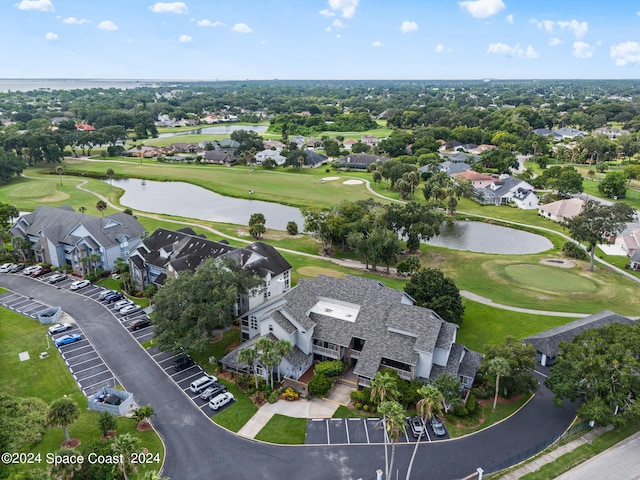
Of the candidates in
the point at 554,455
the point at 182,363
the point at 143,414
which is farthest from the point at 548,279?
the point at 143,414

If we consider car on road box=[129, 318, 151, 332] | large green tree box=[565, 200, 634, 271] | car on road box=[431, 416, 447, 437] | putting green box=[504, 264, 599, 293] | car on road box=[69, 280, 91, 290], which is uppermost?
large green tree box=[565, 200, 634, 271]

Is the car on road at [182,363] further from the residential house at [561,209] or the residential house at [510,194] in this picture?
the residential house at [510,194]

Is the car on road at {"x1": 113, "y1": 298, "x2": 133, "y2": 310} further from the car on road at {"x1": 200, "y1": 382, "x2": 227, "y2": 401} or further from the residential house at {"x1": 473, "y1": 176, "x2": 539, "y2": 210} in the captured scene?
the residential house at {"x1": 473, "y1": 176, "x2": 539, "y2": 210}

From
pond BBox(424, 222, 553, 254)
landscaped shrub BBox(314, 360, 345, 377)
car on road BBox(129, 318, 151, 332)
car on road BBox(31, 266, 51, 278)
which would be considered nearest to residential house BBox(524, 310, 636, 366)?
landscaped shrub BBox(314, 360, 345, 377)

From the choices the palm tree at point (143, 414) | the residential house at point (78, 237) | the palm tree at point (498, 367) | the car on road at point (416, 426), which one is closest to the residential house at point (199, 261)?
the residential house at point (78, 237)

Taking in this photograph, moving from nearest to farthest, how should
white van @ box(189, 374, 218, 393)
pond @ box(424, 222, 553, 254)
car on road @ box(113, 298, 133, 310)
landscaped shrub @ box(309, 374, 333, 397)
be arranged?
landscaped shrub @ box(309, 374, 333, 397) < white van @ box(189, 374, 218, 393) < car on road @ box(113, 298, 133, 310) < pond @ box(424, 222, 553, 254)

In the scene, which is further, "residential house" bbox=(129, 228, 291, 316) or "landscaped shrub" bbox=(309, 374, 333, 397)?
"residential house" bbox=(129, 228, 291, 316)

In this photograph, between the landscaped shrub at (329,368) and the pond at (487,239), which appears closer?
the landscaped shrub at (329,368)

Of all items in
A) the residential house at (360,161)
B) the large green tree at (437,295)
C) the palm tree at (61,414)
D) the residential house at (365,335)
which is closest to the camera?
the palm tree at (61,414)

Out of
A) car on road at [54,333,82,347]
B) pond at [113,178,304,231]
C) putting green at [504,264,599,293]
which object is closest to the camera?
car on road at [54,333,82,347]
